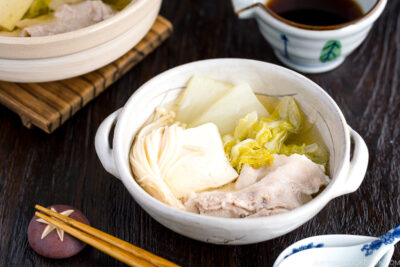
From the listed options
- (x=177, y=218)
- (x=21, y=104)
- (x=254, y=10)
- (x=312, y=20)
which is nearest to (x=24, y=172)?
(x=21, y=104)

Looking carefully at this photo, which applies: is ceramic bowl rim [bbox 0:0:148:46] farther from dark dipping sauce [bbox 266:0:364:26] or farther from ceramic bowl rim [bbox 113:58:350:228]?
dark dipping sauce [bbox 266:0:364:26]

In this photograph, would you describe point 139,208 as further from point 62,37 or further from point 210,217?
point 62,37

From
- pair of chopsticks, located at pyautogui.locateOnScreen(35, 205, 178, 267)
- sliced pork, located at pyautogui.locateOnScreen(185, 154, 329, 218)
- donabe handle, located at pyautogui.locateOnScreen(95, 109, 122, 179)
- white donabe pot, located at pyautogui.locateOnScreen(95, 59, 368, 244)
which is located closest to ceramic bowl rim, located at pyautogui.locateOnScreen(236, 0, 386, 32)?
white donabe pot, located at pyautogui.locateOnScreen(95, 59, 368, 244)

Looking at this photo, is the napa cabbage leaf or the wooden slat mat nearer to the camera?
the napa cabbage leaf

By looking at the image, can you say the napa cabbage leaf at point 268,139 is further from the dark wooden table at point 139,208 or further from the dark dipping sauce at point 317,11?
the dark dipping sauce at point 317,11

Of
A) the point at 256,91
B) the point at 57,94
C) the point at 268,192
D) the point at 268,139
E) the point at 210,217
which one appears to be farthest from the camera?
the point at 57,94

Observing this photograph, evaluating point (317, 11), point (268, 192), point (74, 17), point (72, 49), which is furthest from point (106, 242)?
point (317, 11)

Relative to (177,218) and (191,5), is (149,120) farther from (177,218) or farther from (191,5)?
(191,5)
